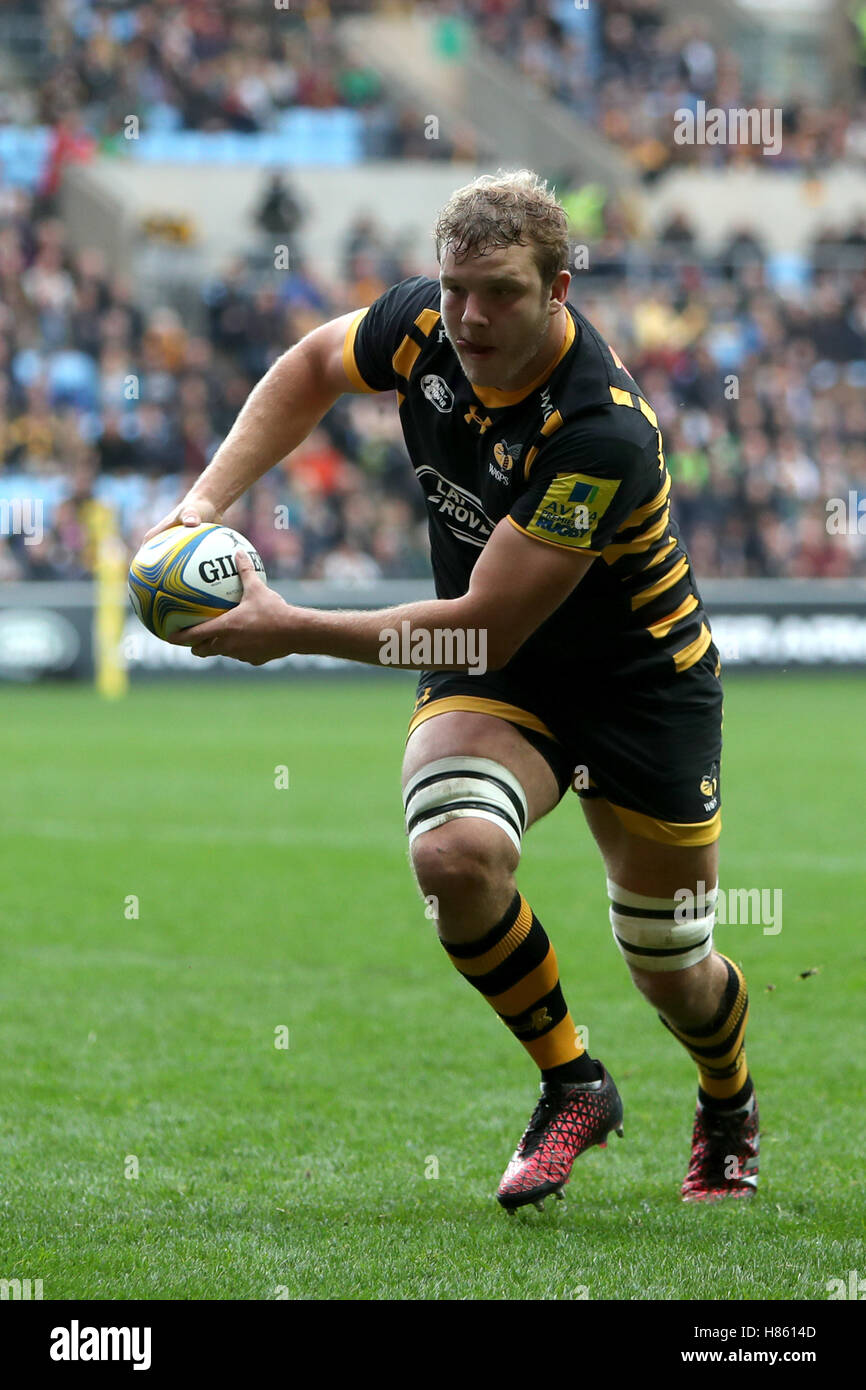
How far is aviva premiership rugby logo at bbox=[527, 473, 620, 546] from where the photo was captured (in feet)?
12.4

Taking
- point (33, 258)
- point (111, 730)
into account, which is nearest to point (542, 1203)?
point (111, 730)

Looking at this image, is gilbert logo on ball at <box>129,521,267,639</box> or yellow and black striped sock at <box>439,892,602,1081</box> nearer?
gilbert logo on ball at <box>129,521,267,639</box>

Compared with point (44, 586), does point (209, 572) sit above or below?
below

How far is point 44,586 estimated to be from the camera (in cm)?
1819

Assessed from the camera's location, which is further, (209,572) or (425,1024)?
(425,1024)

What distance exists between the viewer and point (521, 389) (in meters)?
3.96

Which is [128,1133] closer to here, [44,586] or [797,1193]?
[797,1193]

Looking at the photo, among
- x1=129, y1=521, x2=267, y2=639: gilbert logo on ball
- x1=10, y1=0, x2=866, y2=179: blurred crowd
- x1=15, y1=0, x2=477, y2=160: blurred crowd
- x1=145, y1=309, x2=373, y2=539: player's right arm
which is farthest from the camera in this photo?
x1=10, y1=0, x2=866, y2=179: blurred crowd

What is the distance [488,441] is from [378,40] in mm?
24279

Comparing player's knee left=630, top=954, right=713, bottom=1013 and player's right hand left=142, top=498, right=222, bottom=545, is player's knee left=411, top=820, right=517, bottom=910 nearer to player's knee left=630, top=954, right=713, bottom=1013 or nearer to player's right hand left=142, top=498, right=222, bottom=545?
player's knee left=630, top=954, right=713, bottom=1013

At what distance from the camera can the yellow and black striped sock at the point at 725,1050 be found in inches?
177

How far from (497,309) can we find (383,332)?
0.72 m

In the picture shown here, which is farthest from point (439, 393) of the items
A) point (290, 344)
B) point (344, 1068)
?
point (290, 344)

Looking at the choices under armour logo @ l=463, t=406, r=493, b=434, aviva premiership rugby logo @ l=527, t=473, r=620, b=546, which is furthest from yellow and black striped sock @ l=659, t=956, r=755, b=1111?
under armour logo @ l=463, t=406, r=493, b=434
